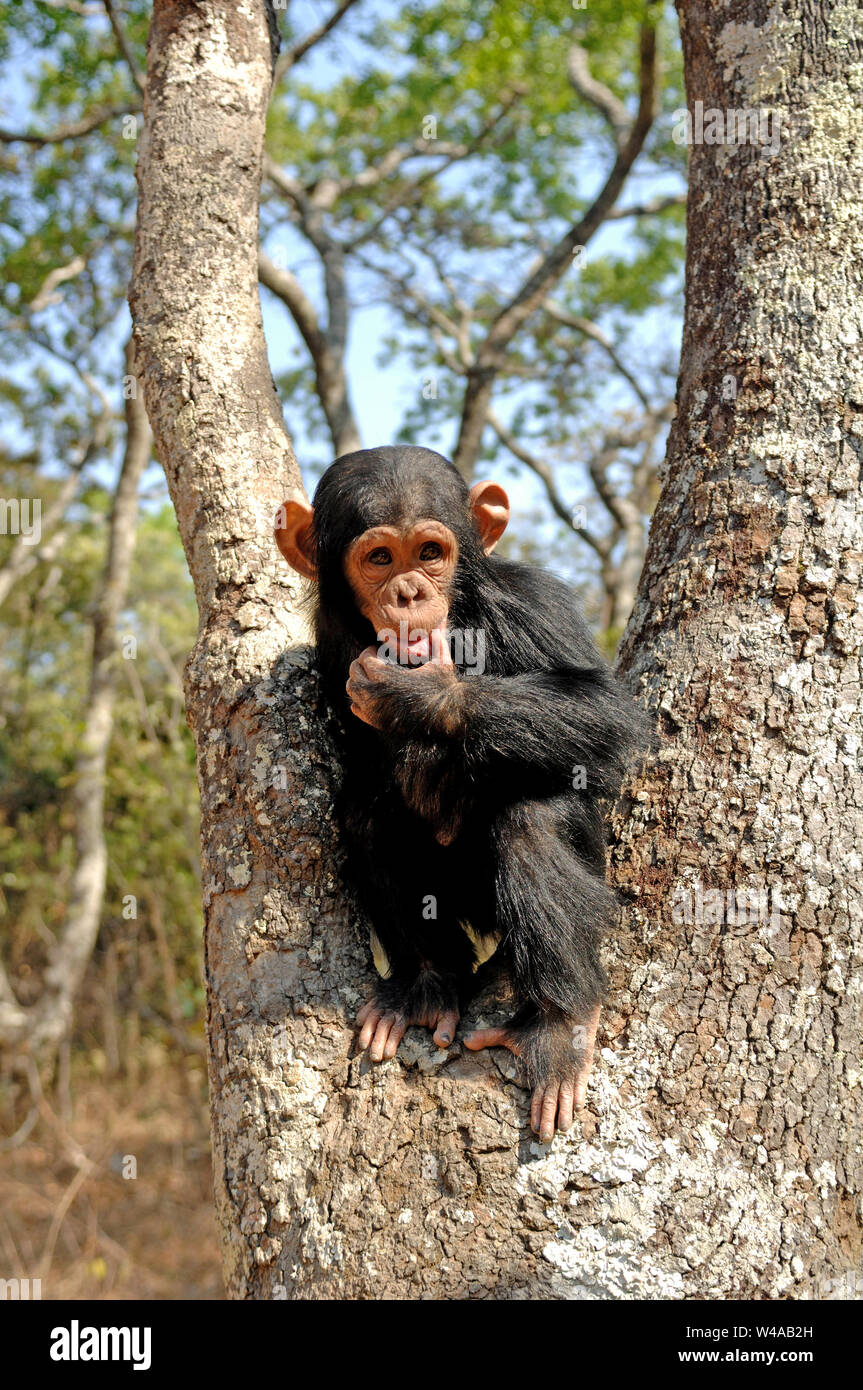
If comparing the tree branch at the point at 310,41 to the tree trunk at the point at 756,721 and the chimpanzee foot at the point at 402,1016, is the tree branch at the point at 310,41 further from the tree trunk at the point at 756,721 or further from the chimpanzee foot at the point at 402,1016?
the chimpanzee foot at the point at 402,1016

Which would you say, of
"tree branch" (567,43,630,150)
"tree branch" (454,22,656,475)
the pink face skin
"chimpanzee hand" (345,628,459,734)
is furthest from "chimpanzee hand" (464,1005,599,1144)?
"tree branch" (567,43,630,150)

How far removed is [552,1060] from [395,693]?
1084 millimetres

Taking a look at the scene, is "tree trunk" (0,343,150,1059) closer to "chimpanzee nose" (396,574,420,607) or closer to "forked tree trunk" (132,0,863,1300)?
"forked tree trunk" (132,0,863,1300)

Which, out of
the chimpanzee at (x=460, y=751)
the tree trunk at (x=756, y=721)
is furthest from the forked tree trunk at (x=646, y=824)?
the chimpanzee at (x=460, y=751)

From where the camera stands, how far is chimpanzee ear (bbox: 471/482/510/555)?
3691mm

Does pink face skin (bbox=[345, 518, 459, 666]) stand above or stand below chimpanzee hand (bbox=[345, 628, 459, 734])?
above

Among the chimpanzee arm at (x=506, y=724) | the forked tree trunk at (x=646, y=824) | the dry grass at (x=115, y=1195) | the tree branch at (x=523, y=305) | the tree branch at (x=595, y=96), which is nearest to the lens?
the forked tree trunk at (x=646, y=824)

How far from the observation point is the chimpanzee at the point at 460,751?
9.04 ft

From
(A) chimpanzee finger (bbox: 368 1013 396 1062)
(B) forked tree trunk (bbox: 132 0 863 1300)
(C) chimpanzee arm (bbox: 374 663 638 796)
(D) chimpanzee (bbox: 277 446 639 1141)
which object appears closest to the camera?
(B) forked tree trunk (bbox: 132 0 863 1300)

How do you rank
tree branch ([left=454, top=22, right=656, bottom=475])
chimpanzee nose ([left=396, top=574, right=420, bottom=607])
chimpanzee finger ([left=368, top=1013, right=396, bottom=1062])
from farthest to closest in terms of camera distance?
tree branch ([left=454, top=22, right=656, bottom=475]) → chimpanzee nose ([left=396, top=574, right=420, bottom=607]) → chimpanzee finger ([left=368, top=1013, right=396, bottom=1062])

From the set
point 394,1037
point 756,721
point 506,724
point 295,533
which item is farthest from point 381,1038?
point 295,533

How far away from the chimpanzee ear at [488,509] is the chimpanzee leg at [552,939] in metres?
1.08

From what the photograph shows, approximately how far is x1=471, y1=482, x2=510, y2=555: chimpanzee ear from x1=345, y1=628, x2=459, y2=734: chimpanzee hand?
781mm

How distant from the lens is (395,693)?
3.05m
